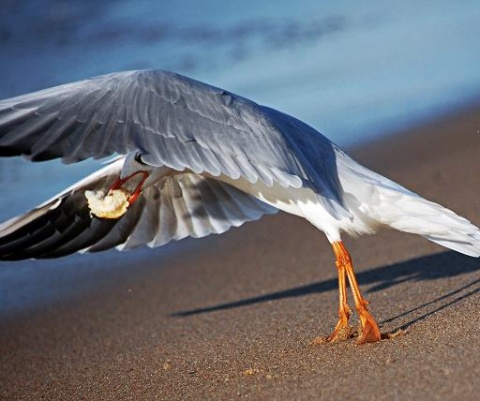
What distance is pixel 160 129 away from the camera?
5668mm

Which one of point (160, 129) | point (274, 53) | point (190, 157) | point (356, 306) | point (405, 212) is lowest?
point (356, 306)

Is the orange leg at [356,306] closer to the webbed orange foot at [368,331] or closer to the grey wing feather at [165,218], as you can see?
the webbed orange foot at [368,331]

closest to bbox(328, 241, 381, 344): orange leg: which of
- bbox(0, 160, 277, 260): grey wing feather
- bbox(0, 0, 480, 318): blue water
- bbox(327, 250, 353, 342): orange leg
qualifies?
bbox(327, 250, 353, 342): orange leg

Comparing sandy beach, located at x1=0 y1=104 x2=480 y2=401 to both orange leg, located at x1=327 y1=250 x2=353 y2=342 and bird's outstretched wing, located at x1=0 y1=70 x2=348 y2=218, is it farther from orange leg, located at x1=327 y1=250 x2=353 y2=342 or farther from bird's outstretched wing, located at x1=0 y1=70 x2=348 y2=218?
bird's outstretched wing, located at x1=0 y1=70 x2=348 y2=218

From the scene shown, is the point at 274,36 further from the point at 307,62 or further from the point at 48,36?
the point at 48,36

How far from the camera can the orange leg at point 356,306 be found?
5.96m

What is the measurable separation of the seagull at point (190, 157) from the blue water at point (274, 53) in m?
3.38

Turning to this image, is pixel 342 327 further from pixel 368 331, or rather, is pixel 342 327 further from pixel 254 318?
pixel 254 318

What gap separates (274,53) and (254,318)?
804 centimetres

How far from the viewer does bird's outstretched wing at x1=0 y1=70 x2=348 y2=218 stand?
5.52 meters

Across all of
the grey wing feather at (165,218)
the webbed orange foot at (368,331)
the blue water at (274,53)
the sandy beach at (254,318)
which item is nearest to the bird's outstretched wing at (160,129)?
the webbed orange foot at (368,331)

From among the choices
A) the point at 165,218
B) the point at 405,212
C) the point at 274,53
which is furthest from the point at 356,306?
the point at 274,53

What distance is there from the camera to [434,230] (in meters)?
5.94

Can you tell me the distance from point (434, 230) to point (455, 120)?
6.44 metres
